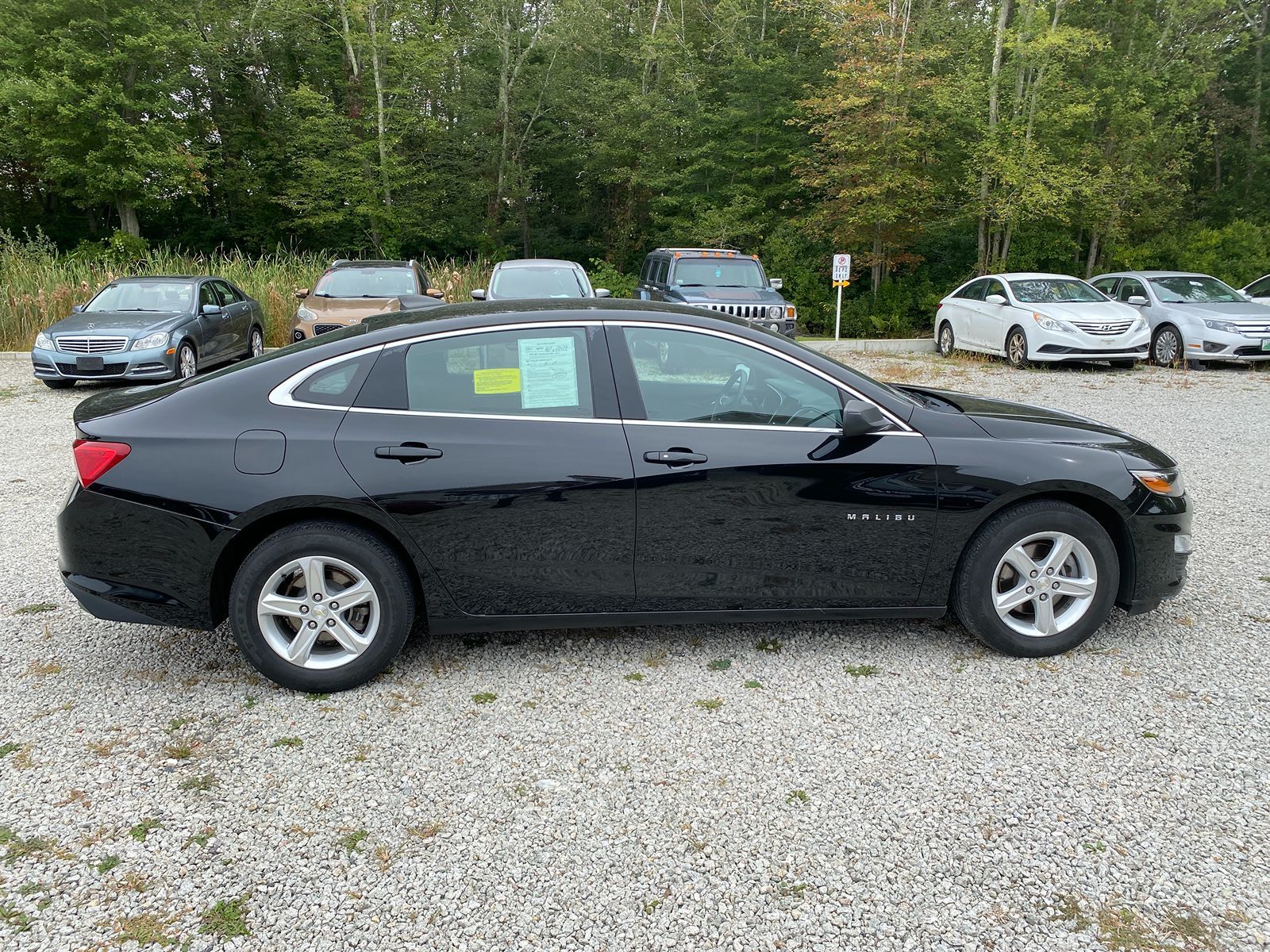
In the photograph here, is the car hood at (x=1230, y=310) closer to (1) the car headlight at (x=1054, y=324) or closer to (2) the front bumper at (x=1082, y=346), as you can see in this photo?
(2) the front bumper at (x=1082, y=346)

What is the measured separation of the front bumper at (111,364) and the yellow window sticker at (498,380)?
10069mm

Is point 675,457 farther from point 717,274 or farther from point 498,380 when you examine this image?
point 717,274

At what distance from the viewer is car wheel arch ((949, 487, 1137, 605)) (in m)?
4.01

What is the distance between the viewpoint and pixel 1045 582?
160 inches

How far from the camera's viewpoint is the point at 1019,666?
13.3 ft

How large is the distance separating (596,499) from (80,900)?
2188 millimetres

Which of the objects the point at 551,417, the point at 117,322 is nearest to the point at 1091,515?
the point at 551,417

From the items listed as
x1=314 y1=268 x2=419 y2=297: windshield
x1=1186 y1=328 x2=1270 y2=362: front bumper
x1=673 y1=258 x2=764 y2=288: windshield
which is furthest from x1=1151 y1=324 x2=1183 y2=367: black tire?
x1=314 y1=268 x2=419 y2=297: windshield

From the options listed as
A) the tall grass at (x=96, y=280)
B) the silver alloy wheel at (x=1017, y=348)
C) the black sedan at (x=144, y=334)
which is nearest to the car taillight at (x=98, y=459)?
the black sedan at (x=144, y=334)

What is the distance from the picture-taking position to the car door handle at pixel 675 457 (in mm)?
3828

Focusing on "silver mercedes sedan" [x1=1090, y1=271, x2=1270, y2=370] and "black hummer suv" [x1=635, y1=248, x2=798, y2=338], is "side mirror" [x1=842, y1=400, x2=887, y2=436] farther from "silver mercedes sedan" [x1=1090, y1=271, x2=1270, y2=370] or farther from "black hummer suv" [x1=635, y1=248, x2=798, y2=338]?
"silver mercedes sedan" [x1=1090, y1=271, x2=1270, y2=370]

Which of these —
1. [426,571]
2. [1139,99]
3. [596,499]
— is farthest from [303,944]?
[1139,99]

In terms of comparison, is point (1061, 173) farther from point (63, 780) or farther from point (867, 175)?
point (63, 780)

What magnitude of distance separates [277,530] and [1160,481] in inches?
155
